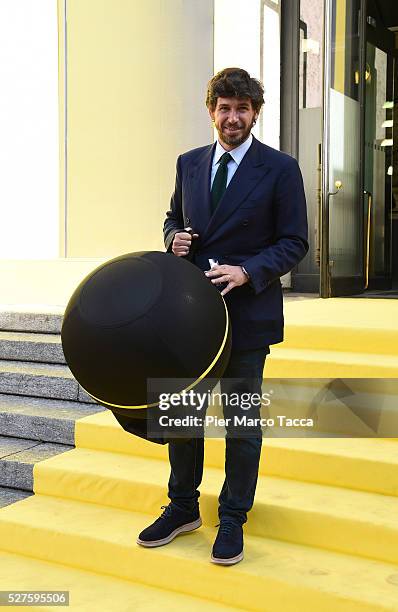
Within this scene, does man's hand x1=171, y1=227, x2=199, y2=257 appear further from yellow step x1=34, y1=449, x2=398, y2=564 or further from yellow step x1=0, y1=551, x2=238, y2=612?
yellow step x1=0, y1=551, x2=238, y2=612

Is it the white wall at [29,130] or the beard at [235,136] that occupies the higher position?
the white wall at [29,130]

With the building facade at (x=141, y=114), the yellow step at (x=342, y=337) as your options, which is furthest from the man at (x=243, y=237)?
the building facade at (x=141, y=114)

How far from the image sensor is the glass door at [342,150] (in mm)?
5207

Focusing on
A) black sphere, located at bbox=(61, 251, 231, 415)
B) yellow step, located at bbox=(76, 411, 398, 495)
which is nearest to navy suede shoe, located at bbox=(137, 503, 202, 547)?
yellow step, located at bbox=(76, 411, 398, 495)

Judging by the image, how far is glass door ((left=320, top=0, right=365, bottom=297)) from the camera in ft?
17.1

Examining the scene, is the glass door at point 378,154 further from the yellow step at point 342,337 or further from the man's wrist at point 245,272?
the man's wrist at point 245,272

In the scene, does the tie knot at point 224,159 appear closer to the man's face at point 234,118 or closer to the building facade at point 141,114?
the man's face at point 234,118

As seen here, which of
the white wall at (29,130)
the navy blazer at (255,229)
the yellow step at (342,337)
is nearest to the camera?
the navy blazer at (255,229)

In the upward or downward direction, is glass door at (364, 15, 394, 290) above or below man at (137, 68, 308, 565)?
above

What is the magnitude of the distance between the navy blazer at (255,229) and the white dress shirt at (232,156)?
18 mm

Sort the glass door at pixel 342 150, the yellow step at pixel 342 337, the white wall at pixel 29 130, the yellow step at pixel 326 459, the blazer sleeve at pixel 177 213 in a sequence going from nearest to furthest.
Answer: the blazer sleeve at pixel 177 213 → the yellow step at pixel 326 459 → the yellow step at pixel 342 337 → the glass door at pixel 342 150 → the white wall at pixel 29 130

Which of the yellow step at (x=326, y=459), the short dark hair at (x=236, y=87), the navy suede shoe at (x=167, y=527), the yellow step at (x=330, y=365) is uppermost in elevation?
the short dark hair at (x=236, y=87)

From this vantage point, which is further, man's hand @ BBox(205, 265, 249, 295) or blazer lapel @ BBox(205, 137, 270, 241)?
blazer lapel @ BBox(205, 137, 270, 241)

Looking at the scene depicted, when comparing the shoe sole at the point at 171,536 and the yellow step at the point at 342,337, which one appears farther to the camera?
the yellow step at the point at 342,337
